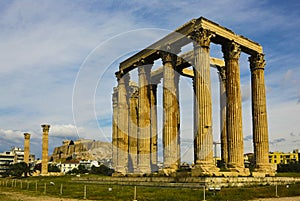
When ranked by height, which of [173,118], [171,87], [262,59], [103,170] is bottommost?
[103,170]

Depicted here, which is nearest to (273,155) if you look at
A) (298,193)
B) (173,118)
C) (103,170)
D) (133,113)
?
(103,170)

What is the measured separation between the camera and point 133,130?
53.2 m

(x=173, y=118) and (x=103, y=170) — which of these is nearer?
(x=173, y=118)

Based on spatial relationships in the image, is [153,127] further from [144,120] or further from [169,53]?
[169,53]

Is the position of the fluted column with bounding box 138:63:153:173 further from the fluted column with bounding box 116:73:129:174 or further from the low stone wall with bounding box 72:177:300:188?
the low stone wall with bounding box 72:177:300:188

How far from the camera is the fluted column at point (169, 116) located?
39.0 meters

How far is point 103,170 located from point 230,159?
64104 mm

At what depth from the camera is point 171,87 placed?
41.4 metres

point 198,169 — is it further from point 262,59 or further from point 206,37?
point 262,59

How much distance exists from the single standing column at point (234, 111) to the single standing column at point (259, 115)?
165 inches

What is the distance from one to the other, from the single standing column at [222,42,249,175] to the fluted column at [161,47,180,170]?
6.53 metres

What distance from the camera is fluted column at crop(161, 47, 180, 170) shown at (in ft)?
128

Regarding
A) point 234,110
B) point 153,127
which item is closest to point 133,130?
point 153,127

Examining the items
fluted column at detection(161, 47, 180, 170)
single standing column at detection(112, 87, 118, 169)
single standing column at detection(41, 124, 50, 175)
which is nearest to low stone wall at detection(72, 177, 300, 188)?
fluted column at detection(161, 47, 180, 170)
